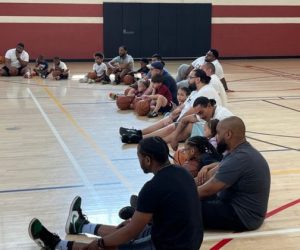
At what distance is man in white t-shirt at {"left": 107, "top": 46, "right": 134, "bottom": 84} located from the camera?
14812 millimetres

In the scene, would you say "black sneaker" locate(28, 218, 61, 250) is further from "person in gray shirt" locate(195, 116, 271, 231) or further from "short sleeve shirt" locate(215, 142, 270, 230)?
"short sleeve shirt" locate(215, 142, 270, 230)

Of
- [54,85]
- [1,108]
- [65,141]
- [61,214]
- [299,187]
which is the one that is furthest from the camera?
[54,85]

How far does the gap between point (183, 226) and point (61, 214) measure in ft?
6.70

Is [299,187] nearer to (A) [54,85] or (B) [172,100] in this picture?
(B) [172,100]

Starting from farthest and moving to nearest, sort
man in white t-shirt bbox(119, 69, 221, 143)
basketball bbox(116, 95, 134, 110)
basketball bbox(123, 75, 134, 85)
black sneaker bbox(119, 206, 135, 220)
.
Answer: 1. basketball bbox(123, 75, 134, 85)
2. basketball bbox(116, 95, 134, 110)
3. man in white t-shirt bbox(119, 69, 221, 143)
4. black sneaker bbox(119, 206, 135, 220)

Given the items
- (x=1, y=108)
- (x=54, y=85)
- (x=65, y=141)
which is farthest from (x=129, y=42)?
(x=65, y=141)

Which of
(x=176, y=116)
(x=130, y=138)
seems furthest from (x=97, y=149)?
(x=176, y=116)

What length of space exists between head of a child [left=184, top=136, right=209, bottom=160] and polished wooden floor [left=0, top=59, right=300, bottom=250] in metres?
0.86

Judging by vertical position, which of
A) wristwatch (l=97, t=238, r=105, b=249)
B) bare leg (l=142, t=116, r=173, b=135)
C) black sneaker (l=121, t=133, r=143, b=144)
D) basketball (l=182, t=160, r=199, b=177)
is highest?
basketball (l=182, t=160, r=199, b=177)

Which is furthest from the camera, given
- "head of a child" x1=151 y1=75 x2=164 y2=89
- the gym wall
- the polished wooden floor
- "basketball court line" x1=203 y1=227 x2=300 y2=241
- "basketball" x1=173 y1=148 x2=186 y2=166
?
the gym wall

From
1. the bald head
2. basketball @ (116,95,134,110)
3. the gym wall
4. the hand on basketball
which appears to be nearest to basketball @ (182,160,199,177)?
the hand on basketball

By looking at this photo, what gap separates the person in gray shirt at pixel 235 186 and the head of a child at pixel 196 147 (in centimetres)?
70

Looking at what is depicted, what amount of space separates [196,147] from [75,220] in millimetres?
1542

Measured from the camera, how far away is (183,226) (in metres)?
3.40
